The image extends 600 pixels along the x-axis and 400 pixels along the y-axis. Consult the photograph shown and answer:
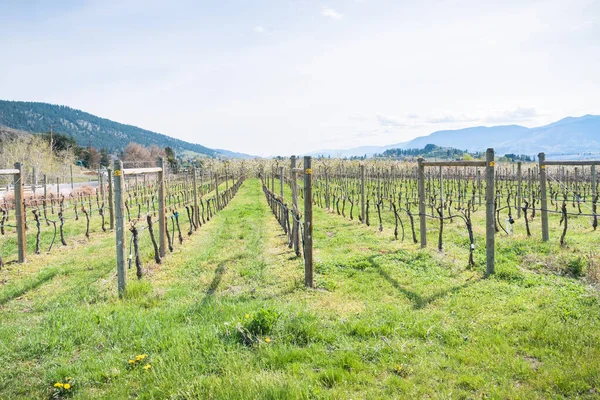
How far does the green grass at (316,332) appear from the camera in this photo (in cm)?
366

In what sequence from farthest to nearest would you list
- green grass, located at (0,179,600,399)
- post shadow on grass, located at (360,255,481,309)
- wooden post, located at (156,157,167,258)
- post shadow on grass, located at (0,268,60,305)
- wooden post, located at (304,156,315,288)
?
1. wooden post, located at (156,157,167,258)
2. post shadow on grass, located at (0,268,60,305)
3. wooden post, located at (304,156,315,288)
4. post shadow on grass, located at (360,255,481,309)
5. green grass, located at (0,179,600,399)

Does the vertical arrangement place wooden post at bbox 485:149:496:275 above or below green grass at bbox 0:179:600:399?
above

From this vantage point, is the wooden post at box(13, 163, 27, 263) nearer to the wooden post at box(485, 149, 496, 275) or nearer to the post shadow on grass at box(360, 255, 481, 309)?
the post shadow on grass at box(360, 255, 481, 309)

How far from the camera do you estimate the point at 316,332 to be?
4699 millimetres

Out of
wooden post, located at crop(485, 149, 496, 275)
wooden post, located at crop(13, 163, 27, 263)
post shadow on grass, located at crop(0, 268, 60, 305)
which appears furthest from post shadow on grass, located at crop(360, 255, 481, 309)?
wooden post, located at crop(13, 163, 27, 263)

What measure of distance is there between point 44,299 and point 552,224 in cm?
1539

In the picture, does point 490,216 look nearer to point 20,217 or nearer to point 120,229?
point 120,229

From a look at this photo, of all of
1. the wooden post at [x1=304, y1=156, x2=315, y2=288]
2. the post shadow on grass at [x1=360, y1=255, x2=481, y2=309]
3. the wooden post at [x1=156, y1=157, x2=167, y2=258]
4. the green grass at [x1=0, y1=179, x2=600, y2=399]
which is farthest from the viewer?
the wooden post at [x1=156, y1=157, x2=167, y2=258]

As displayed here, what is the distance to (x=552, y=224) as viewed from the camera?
1403 cm

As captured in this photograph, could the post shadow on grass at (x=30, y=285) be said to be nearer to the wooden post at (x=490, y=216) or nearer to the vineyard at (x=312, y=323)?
the vineyard at (x=312, y=323)

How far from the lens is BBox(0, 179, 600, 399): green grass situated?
12.0ft

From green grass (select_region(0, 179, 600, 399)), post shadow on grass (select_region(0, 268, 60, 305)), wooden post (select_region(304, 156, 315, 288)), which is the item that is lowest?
post shadow on grass (select_region(0, 268, 60, 305))

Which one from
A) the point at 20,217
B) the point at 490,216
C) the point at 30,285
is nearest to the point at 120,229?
the point at 30,285

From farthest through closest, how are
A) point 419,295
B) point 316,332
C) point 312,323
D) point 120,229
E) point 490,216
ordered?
point 490,216 → point 120,229 → point 419,295 → point 312,323 → point 316,332
